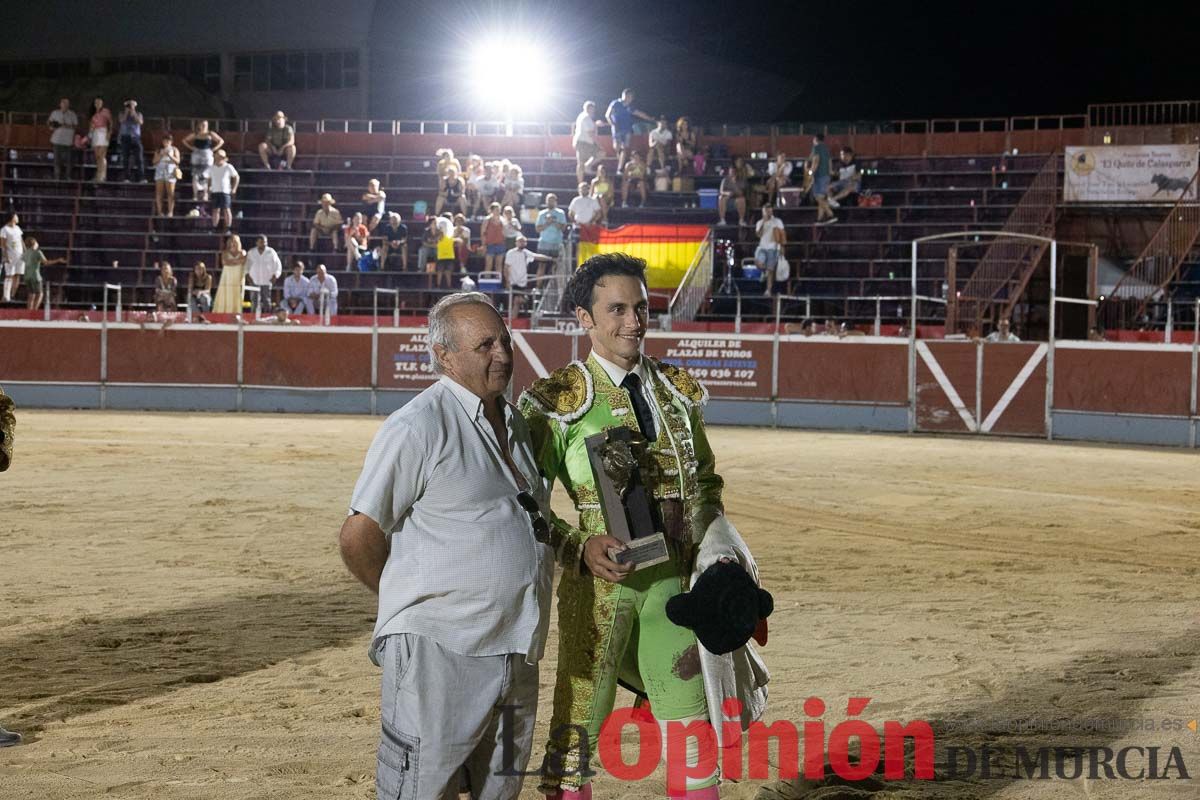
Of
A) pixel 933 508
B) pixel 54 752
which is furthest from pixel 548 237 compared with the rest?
pixel 54 752

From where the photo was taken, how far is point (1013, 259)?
71.1 ft

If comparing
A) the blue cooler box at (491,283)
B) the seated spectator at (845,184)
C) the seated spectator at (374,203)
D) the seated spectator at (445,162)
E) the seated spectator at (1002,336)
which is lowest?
the seated spectator at (1002,336)

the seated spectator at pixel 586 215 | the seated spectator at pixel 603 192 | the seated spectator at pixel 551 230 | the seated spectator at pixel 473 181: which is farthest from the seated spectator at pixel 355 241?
the seated spectator at pixel 603 192

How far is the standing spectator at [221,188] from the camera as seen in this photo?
24.4m

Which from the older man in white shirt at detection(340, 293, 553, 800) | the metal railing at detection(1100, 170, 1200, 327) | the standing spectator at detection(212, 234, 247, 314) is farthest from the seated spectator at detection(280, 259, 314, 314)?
the older man in white shirt at detection(340, 293, 553, 800)

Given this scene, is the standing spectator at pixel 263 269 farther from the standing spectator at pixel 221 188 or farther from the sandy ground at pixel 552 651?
the sandy ground at pixel 552 651

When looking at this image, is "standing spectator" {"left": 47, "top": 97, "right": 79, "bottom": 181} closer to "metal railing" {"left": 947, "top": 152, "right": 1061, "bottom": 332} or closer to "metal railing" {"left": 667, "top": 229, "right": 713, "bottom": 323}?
"metal railing" {"left": 667, "top": 229, "right": 713, "bottom": 323}

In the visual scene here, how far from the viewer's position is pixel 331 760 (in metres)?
4.56

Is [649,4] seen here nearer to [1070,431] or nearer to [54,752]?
[1070,431]

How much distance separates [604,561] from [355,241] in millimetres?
21020

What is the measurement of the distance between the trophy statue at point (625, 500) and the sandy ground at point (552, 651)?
1.25 meters

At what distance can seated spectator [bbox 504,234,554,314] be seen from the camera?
21833mm

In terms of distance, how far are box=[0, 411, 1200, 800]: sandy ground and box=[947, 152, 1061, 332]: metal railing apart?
747cm

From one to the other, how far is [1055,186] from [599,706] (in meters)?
21.3
